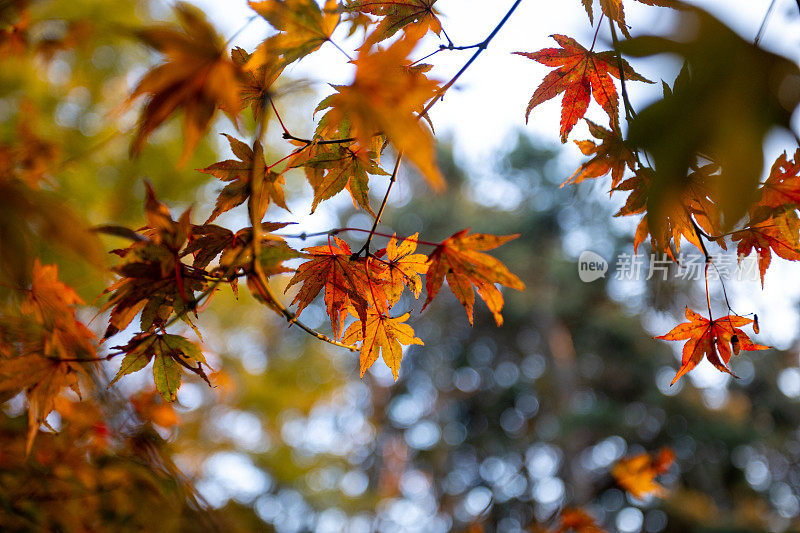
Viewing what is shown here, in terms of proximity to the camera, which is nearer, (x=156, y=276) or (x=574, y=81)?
(x=156, y=276)

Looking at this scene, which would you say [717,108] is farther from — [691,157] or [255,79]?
[255,79]

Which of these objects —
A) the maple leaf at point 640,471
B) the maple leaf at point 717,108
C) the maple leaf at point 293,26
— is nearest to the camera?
the maple leaf at point 717,108

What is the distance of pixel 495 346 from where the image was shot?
29.1ft

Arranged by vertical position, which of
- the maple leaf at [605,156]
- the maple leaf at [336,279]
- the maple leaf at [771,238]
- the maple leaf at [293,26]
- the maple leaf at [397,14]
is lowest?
the maple leaf at [771,238]

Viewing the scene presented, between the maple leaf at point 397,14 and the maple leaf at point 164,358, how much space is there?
1.36ft

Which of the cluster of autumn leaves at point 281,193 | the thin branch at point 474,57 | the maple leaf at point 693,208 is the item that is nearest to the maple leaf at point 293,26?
the cluster of autumn leaves at point 281,193

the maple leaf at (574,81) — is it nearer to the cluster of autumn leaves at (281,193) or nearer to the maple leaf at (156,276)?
the cluster of autumn leaves at (281,193)

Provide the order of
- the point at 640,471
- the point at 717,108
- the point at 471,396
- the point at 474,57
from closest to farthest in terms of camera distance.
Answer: the point at 717,108
the point at 474,57
the point at 640,471
the point at 471,396

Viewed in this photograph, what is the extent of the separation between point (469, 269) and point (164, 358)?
37cm

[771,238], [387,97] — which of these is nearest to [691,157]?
[387,97]

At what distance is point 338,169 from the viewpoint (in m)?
0.60

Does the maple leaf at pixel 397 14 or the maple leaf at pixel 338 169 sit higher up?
the maple leaf at pixel 397 14

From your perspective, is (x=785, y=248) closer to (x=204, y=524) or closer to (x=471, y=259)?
(x=471, y=259)

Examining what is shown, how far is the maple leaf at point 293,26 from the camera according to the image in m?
0.43
